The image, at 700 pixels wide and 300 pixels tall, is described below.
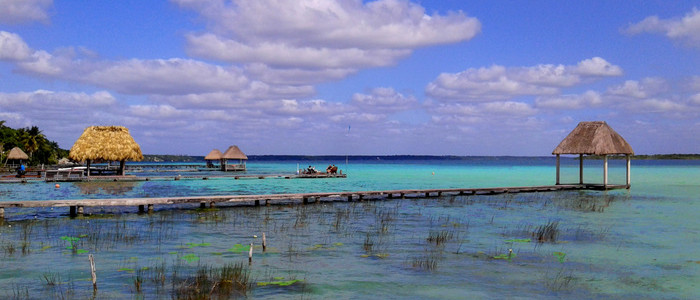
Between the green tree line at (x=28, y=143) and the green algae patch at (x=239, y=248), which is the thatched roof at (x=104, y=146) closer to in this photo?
the green tree line at (x=28, y=143)

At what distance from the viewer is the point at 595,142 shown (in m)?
32.4

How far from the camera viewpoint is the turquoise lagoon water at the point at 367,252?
9.96 meters

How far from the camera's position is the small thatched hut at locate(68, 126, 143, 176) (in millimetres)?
43969

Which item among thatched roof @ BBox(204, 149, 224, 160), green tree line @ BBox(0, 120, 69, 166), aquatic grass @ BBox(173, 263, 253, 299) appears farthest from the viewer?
thatched roof @ BBox(204, 149, 224, 160)

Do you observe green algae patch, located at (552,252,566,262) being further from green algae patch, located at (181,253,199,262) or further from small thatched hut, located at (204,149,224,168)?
small thatched hut, located at (204,149,224,168)

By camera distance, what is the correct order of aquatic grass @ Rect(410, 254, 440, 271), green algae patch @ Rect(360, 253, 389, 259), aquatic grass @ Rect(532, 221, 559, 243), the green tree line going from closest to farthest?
aquatic grass @ Rect(410, 254, 440, 271) → green algae patch @ Rect(360, 253, 389, 259) → aquatic grass @ Rect(532, 221, 559, 243) → the green tree line

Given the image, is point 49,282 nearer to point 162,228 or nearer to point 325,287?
point 325,287

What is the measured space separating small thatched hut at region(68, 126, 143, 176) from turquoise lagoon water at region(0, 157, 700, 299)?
77.0 ft

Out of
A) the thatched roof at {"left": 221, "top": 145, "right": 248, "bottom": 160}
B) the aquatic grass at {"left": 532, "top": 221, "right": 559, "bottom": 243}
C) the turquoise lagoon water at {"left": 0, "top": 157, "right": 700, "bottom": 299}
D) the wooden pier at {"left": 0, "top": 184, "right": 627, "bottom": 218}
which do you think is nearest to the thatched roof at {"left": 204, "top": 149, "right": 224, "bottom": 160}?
the thatched roof at {"left": 221, "top": 145, "right": 248, "bottom": 160}

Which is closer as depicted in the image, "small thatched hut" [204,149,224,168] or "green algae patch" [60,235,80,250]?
"green algae patch" [60,235,80,250]

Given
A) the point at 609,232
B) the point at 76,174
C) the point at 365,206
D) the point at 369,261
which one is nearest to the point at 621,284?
the point at 369,261

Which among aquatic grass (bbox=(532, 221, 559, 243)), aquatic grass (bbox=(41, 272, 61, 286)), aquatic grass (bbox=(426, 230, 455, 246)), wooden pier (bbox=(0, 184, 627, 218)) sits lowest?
aquatic grass (bbox=(41, 272, 61, 286))

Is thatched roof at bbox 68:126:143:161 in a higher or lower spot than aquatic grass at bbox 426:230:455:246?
higher

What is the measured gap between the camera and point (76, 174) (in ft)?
131
